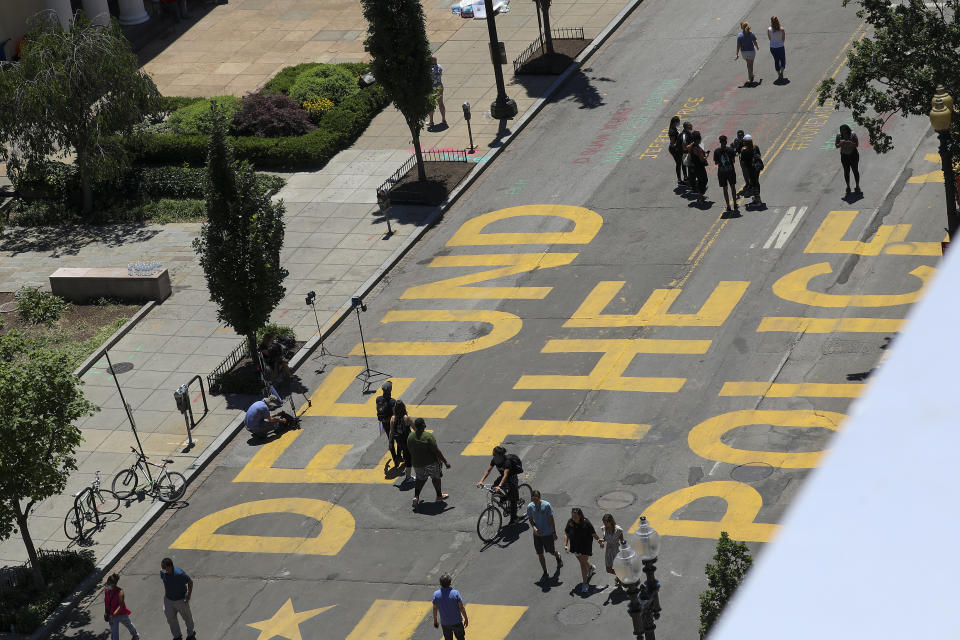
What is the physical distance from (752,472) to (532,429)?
4291mm

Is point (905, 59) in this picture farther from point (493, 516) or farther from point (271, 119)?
point (271, 119)

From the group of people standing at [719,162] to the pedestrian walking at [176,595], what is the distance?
50.9 ft

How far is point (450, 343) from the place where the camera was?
2631 cm

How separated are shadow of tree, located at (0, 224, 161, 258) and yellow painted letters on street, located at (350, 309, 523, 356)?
10.1 m

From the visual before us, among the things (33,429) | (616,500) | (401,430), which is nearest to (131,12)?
(401,430)

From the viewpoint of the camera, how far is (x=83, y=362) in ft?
93.6

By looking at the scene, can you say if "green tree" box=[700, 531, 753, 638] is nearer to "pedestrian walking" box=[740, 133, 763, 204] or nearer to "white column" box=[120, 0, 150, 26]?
"pedestrian walking" box=[740, 133, 763, 204]

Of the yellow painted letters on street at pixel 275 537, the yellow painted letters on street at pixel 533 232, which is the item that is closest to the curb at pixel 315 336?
the yellow painted letters on street at pixel 275 537

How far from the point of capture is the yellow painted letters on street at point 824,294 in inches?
964

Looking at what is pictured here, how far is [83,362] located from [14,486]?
9.93 metres

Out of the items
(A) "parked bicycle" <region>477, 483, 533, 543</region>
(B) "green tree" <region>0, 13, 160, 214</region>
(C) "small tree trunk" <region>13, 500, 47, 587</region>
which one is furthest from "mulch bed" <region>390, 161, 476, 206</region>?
(C) "small tree trunk" <region>13, 500, 47, 587</region>

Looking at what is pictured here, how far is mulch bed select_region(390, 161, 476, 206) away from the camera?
108 feet

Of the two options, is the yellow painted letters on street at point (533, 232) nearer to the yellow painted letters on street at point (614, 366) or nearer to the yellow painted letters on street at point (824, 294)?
the yellow painted letters on street at point (614, 366)

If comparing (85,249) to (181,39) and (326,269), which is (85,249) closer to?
(326,269)
